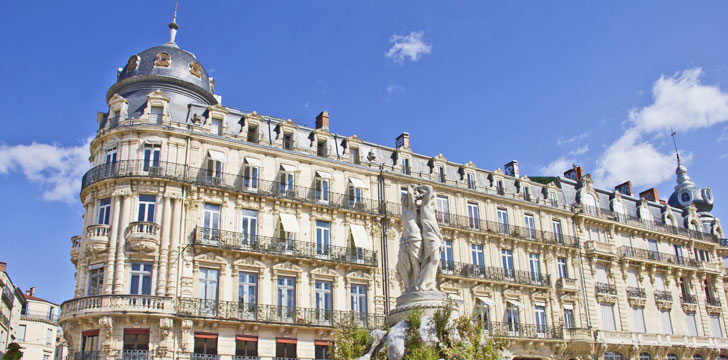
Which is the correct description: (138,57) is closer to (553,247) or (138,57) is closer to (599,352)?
(553,247)

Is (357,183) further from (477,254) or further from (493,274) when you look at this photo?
(493,274)

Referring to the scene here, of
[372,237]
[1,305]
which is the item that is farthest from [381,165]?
[1,305]

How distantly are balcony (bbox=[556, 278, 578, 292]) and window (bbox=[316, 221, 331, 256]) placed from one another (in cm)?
1366

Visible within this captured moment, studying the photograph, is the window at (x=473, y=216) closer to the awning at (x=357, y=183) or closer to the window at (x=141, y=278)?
the awning at (x=357, y=183)

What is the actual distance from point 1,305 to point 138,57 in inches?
800

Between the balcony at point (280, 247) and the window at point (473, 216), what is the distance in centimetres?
639

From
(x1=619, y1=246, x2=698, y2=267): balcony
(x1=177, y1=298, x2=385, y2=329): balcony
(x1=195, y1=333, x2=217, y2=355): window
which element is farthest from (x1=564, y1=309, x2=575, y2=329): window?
(x1=195, y1=333, x2=217, y2=355): window

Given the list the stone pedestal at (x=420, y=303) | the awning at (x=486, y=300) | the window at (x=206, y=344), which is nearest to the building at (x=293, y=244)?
the window at (x=206, y=344)

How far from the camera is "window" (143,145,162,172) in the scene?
1023 inches

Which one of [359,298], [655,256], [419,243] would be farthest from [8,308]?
[655,256]

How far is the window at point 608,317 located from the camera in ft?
118

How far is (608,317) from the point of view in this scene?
36.3 m

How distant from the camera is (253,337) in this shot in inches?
1012

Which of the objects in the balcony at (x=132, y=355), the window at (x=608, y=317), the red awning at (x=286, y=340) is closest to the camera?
the balcony at (x=132, y=355)
